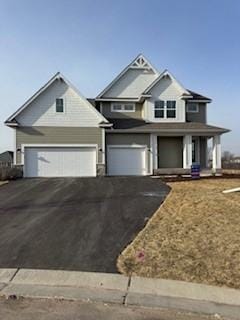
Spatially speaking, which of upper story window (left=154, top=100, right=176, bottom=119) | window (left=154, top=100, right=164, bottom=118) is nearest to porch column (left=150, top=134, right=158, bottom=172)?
window (left=154, top=100, right=164, bottom=118)

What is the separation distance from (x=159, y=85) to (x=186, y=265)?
2221 cm

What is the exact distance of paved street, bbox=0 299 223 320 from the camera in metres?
4.66

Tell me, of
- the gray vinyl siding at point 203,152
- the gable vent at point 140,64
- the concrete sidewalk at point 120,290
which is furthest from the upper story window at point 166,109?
the concrete sidewalk at point 120,290

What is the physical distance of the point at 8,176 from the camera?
23.1m

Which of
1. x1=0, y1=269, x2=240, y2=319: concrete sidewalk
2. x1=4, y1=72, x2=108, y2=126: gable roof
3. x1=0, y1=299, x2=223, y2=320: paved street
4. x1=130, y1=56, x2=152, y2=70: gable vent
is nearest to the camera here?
x1=0, y1=299, x2=223, y2=320: paved street

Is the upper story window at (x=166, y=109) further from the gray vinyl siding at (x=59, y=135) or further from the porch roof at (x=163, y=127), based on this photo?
the gray vinyl siding at (x=59, y=135)

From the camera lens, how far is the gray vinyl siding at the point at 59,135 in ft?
80.9

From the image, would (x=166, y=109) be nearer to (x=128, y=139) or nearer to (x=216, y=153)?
(x=128, y=139)

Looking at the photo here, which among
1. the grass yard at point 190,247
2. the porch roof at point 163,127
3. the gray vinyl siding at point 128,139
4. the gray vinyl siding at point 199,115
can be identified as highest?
the gray vinyl siding at point 199,115

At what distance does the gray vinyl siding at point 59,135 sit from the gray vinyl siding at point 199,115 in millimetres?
7783

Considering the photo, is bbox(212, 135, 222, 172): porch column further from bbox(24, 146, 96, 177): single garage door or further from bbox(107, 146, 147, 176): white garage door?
bbox(24, 146, 96, 177): single garage door

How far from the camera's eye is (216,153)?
27.2 metres

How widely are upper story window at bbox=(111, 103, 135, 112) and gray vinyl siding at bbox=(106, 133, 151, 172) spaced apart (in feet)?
10.3

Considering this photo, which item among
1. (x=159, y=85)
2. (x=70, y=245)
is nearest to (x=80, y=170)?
(x=159, y=85)
